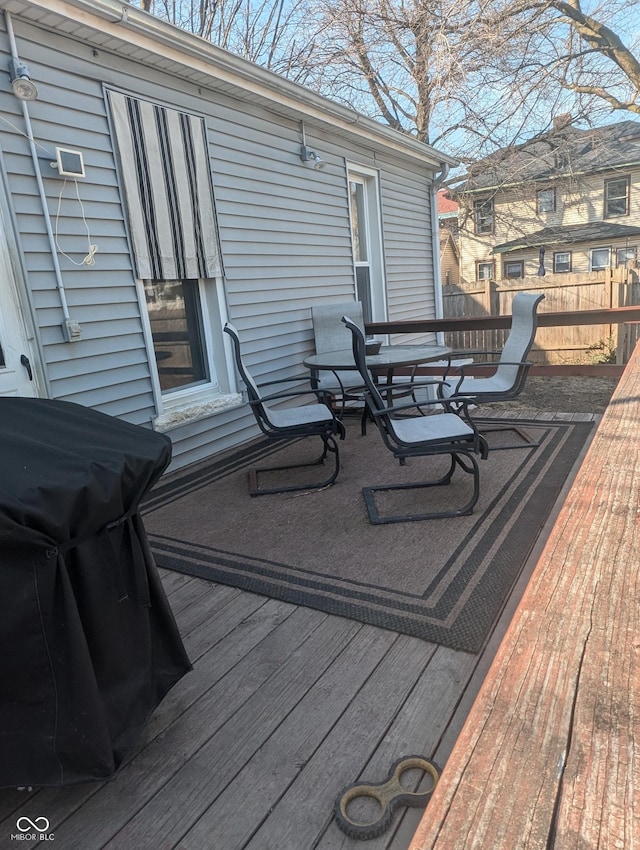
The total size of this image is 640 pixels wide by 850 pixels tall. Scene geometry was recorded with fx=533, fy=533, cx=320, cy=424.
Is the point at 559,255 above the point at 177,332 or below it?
above

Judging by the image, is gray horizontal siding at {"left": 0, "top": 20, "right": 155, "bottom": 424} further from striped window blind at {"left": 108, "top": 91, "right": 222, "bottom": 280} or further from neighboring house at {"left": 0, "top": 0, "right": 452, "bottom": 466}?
striped window blind at {"left": 108, "top": 91, "right": 222, "bottom": 280}

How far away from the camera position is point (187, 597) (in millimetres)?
2211

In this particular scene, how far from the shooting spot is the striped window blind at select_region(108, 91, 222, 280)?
3424 mm

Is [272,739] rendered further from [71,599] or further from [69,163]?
[69,163]

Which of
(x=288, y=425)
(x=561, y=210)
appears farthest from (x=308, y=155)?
(x=561, y=210)

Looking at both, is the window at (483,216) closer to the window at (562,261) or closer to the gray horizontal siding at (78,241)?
the window at (562,261)

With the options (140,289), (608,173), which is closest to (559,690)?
(140,289)

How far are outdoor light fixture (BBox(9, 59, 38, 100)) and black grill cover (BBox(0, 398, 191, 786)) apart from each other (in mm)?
2223

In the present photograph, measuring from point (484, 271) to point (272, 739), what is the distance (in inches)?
760

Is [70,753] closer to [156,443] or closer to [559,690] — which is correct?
[156,443]

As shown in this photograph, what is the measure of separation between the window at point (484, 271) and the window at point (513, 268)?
19.6 inches

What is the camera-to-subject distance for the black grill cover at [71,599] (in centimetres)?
114

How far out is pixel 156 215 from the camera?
362 cm

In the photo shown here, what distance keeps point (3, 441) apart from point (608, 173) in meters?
19.2
